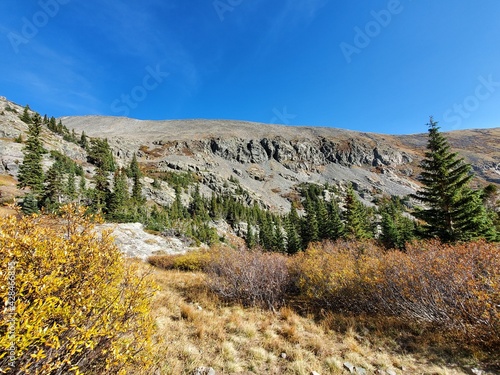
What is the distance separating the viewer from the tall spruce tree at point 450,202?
18016mm

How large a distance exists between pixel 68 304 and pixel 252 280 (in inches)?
269

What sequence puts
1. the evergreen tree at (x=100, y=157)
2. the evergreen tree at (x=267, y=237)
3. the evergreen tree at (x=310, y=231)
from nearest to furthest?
the evergreen tree at (x=310, y=231)
the evergreen tree at (x=267, y=237)
the evergreen tree at (x=100, y=157)

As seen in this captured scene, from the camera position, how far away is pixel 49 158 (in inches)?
2667

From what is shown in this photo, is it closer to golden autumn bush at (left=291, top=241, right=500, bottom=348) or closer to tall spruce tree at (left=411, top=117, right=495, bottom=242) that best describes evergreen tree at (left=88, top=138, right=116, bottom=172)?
golden autumn bush at (left=291, top=241, right=500, bottom=348)

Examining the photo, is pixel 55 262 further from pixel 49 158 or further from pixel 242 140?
pixel 242 140

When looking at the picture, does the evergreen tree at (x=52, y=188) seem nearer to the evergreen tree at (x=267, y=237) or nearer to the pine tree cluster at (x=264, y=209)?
the pine tree cluster at (x=264, y=209)

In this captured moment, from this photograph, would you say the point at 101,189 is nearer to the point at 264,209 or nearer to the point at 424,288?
the point at 264,209

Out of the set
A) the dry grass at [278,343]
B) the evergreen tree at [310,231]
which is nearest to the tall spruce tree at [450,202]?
the dry grass at [278,343]

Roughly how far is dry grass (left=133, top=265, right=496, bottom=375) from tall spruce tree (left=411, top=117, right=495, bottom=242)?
54.3 ft

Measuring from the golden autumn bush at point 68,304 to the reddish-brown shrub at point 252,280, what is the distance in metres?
5.23

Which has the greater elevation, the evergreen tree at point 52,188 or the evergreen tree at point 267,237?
the evergreen tree at point 52,188

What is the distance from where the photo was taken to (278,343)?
583 cm

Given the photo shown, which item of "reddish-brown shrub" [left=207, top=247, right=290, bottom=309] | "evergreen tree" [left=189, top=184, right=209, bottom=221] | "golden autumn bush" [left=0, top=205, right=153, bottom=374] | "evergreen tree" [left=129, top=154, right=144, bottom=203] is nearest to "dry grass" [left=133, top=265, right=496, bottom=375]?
"reddish-brown shrub" [left=207, top=247, right=290, bottom=309]

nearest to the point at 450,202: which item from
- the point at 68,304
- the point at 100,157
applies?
the point at 68,304
